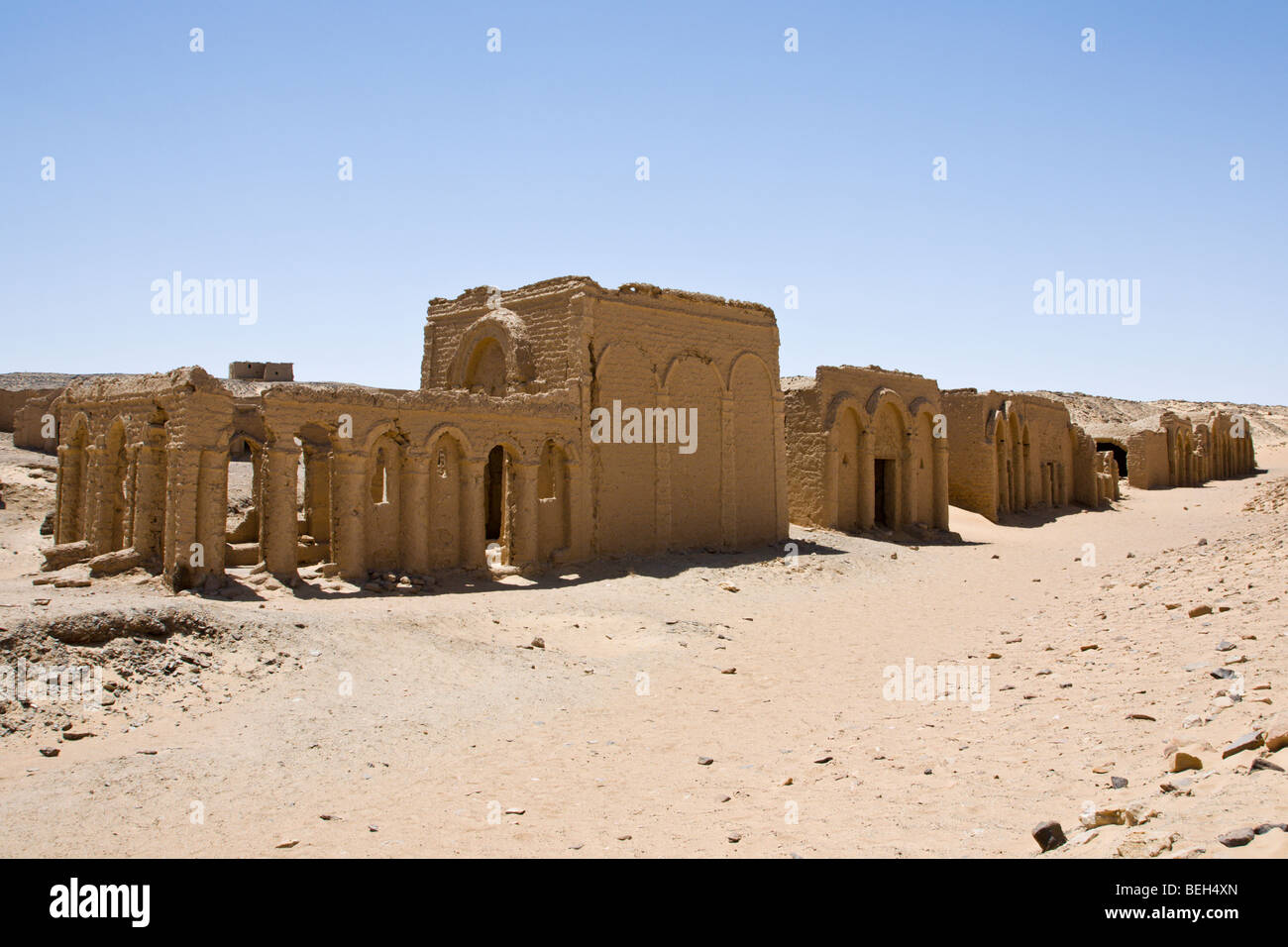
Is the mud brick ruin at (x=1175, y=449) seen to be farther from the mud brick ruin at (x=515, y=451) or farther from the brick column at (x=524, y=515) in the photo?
the brick column at (x=524, y=515)

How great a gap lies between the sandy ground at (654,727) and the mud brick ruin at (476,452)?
1.67 meters

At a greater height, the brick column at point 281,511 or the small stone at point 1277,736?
the brick column at point 281,511

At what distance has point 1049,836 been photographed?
4664 millimetres

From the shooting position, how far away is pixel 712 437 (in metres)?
21.3

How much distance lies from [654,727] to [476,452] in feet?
30.7

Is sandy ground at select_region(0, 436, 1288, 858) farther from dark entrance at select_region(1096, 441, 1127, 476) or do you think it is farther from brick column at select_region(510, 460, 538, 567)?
dark entrance at select_region(1096, 441, 1127, 476)

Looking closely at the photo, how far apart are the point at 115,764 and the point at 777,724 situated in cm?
584

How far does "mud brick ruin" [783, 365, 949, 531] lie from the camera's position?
80.2 feet

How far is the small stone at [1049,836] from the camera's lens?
466 centimetres

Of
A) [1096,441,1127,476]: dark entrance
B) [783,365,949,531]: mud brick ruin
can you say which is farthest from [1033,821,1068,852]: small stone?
[1096,441,1127,476]: dark entrance

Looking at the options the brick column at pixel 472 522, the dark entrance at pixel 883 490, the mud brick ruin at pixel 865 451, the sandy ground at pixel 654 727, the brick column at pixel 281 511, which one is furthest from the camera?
the dark entrance at pixel 883 490

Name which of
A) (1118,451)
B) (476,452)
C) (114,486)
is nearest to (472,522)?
(476,452)

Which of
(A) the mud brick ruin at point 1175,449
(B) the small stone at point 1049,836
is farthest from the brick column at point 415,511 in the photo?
(A) the mud brick ruin at point 1175,449

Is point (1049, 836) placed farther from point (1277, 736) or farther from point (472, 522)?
point (472, 522)
